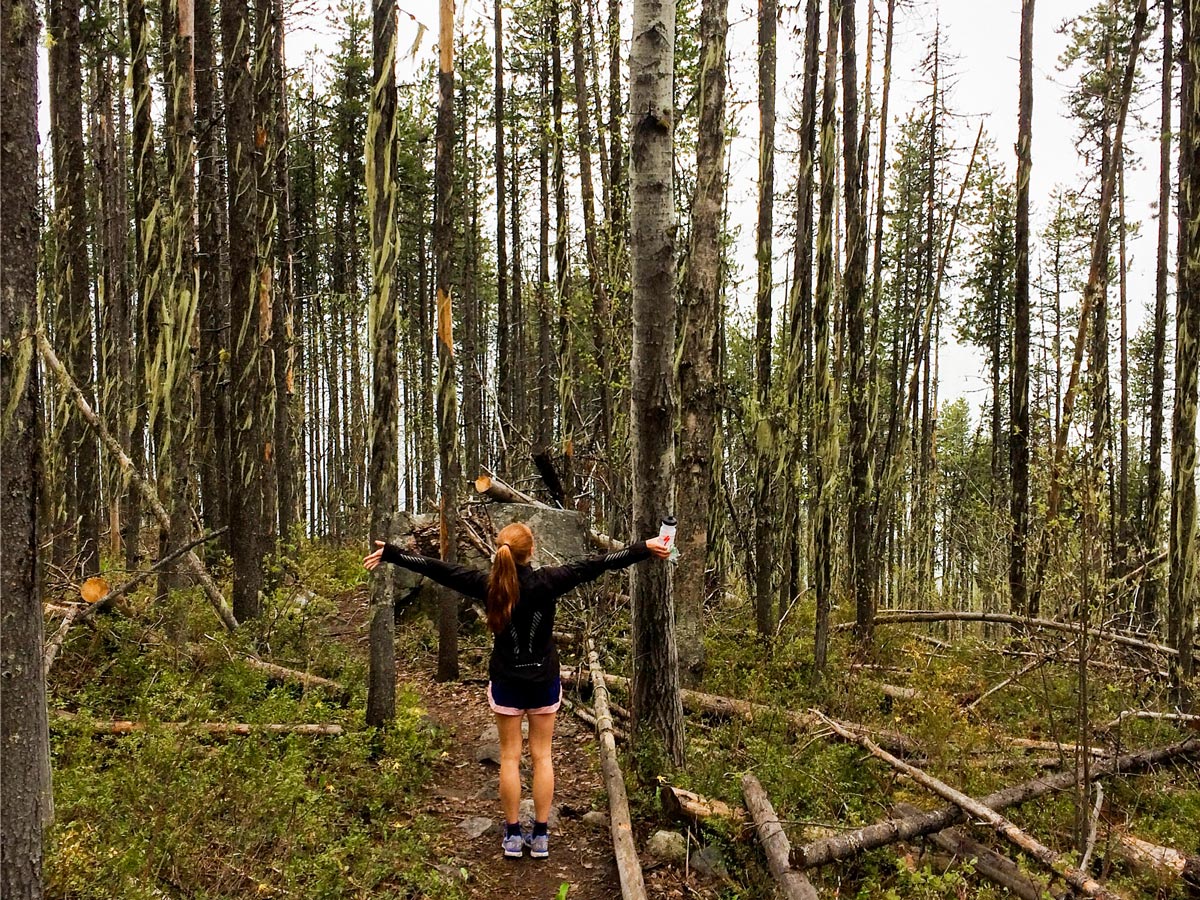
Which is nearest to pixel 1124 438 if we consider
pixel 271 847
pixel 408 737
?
pixel 408 737

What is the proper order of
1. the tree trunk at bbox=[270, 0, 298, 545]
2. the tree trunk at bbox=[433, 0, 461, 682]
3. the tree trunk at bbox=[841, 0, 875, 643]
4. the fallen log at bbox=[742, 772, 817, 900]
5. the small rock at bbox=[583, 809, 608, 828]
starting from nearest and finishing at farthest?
the fallen log at bbox=[742, 772, 817, 900] < the small rock at bbox=[583, 809, 608, 828] < the tree trunk at bbox=[433, 0, 461, 682] < the tree trunk at bbox=[841, 0, 875, 643] < the tree trunk at bbox=[270, 0, 298, 545]

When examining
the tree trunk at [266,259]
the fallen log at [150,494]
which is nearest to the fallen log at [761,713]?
the fallen log at [150,494]

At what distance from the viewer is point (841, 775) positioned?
5891 millimetres

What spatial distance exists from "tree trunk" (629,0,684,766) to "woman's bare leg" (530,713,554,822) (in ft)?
3.15

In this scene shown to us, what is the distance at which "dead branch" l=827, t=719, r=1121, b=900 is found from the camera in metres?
4.26

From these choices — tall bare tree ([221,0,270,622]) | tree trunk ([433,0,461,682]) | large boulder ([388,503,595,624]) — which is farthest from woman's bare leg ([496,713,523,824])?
large boulder ([388,503,595,624])

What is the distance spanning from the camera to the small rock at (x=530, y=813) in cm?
564

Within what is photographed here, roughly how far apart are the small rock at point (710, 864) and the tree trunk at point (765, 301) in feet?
18.4

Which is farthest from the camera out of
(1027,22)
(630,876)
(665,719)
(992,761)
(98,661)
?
(1027,22)

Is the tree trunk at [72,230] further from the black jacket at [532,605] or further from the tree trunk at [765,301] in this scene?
the tree trunk at [765,301]

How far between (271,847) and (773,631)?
7.61 meters

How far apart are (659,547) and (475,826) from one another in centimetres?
268

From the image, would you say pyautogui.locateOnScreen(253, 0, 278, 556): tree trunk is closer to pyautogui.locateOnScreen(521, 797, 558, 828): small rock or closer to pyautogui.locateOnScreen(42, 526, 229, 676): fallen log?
pyautogui.locateOnScreen(42, 526, 229, 676): fallen log

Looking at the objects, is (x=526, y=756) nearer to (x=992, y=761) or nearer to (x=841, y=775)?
(x=841, y=775)
